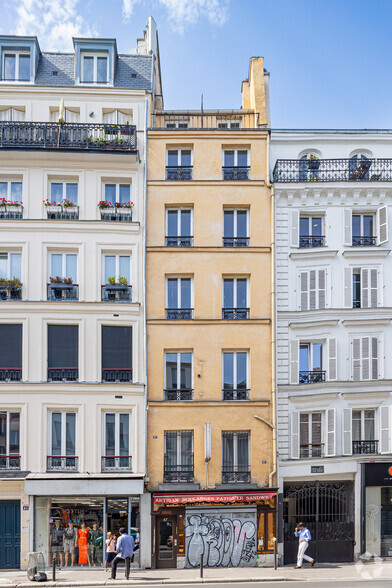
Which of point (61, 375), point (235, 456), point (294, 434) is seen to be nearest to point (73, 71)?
point (61, 375)

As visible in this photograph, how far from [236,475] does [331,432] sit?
12.8 feet

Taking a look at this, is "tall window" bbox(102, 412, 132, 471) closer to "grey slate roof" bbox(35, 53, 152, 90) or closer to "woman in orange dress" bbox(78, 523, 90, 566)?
"woman in orange dress" bbox(78, 523, 90, 566)

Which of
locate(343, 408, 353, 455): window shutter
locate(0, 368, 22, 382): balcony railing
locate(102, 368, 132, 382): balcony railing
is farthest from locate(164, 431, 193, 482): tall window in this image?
locate(0, 368, 22, 382): balcony railing

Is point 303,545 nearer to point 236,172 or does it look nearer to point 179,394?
point 179,394

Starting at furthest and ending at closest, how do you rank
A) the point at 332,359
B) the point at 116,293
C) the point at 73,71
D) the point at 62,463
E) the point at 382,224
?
the point at 73,71 < the point at 382,224 < the point at 116,293 < the point at 332,359 < the point at 62,463

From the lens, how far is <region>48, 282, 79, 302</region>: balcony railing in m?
24.9

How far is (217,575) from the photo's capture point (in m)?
21.4

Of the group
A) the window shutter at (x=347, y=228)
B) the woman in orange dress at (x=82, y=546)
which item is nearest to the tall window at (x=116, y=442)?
the woman in orange dress at (x=82, y=546)

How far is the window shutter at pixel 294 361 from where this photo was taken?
24.6 metres

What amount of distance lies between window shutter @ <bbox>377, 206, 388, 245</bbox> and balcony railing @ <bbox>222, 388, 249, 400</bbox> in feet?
26.0

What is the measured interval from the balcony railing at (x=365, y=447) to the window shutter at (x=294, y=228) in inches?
315

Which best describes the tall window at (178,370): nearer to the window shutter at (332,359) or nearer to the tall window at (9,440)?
the window shutter at (332,359)

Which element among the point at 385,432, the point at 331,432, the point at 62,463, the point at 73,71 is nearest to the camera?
the point at 62,463

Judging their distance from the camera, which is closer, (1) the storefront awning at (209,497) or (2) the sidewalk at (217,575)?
(2) the sidewalk at (217,575)
